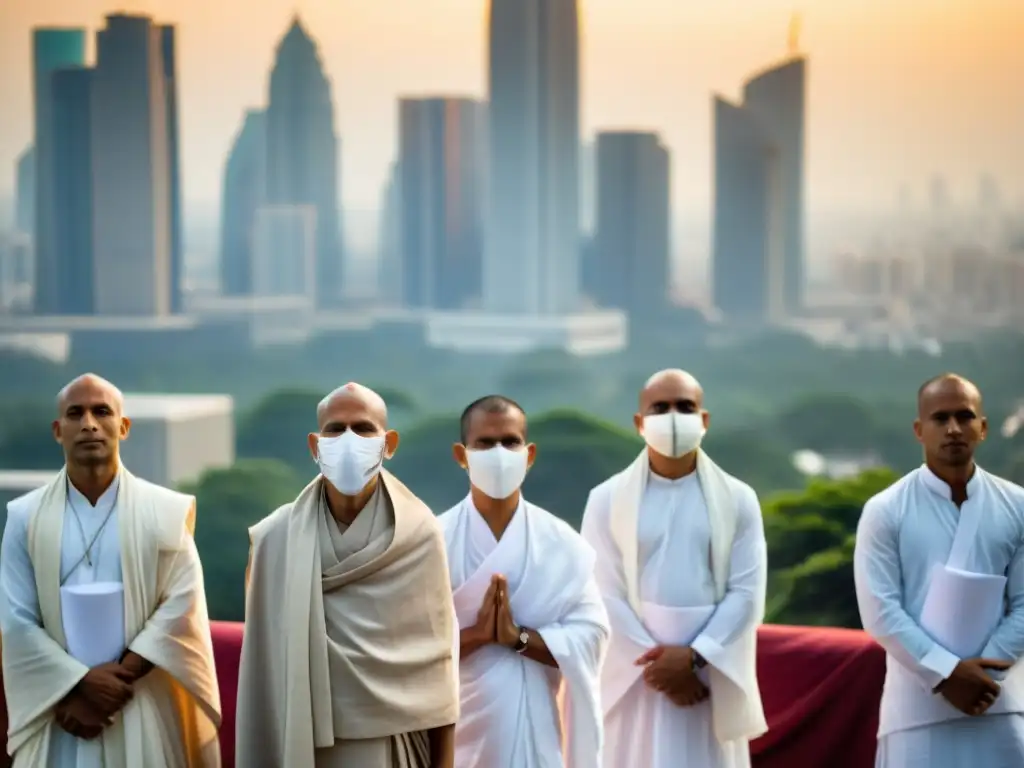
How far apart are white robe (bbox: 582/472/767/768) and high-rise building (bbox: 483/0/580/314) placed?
658 centimetres

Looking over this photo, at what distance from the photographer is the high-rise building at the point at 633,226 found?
34.4 feet

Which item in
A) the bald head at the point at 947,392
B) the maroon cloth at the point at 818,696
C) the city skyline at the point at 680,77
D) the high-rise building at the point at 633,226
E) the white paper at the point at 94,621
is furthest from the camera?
the high-rise building at the point at 633,226

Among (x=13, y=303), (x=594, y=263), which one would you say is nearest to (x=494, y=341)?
(x=594, y=263)

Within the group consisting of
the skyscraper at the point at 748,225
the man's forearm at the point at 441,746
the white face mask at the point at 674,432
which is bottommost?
the man's forearm at the point at 441,746

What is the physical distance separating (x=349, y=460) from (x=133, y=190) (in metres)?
8.04

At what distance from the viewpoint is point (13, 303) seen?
1109cm

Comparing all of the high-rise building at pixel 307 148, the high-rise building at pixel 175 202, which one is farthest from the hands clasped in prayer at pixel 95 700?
the high-rise building at pixel 175 202

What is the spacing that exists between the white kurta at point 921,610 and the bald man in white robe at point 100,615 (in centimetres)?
183

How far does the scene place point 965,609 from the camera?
383cm

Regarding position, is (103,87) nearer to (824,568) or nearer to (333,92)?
(333,92)

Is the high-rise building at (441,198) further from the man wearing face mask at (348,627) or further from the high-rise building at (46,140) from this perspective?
the man wearing face mask at (348,627)

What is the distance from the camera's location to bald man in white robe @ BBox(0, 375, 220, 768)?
3617 millimetres

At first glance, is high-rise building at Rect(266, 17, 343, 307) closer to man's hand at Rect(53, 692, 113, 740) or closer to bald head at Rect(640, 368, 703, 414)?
bald head at Rect(640, 368, 703, 414)

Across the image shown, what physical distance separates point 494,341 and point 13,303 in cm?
377
